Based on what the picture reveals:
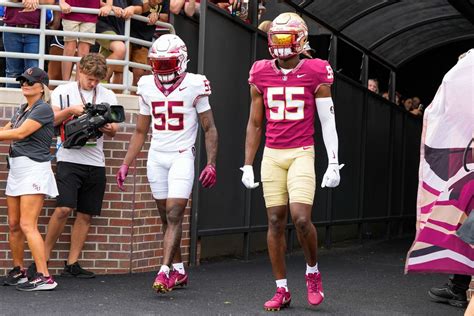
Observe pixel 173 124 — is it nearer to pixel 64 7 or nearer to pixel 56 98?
pixel 56 98

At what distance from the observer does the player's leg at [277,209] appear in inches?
333

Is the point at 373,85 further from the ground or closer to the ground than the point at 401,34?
closer to the ground

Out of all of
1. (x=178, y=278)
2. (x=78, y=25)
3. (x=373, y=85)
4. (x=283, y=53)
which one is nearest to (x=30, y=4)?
(x=78, y=25)

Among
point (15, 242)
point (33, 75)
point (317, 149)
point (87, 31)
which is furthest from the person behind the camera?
point (317, 149)

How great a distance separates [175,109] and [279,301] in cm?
196

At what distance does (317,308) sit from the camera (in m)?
8.70

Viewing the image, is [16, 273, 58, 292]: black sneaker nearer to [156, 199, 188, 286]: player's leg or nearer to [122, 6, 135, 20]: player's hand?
[156, 199, 188, 286]: player's leg

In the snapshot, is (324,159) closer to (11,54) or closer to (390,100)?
(390,100)

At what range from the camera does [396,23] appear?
19.9 meters

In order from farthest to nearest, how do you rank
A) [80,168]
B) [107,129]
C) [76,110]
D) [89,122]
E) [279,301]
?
1. [80,168]
2. [107,129]
3. [76,110]
4. [89,122]
5. [279,301]

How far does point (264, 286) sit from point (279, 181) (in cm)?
196

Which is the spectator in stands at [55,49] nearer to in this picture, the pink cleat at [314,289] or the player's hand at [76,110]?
the player's hand at [76,110]

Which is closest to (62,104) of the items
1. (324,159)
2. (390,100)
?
(324,159)

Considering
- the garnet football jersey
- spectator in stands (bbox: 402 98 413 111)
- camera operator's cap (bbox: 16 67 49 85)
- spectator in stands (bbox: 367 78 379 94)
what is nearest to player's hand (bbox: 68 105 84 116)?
camera operator's cap (bbox: 16 67 49 85)
